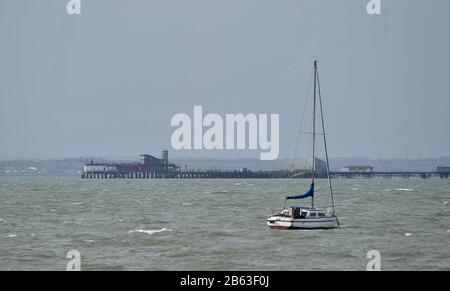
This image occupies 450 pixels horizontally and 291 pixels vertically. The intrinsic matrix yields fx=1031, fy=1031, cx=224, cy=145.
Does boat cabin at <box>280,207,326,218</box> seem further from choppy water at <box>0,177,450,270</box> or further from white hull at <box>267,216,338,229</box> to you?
choppy water at <box>0,177,450,270</box>

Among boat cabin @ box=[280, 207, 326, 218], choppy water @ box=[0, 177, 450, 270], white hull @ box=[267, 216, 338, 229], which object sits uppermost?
boat cabin @ box=[280, 207, 326, 218]

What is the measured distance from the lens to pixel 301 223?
6675cm

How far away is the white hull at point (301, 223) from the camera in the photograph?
66.7 meters

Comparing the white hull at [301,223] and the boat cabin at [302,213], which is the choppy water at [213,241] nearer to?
the white hull at [301,223]

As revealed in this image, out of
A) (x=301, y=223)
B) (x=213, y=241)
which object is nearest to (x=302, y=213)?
(x=301, y=223)

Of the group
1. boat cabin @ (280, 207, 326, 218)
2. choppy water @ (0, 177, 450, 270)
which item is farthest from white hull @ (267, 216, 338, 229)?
choppy water @ (0, 177, 450, 270)

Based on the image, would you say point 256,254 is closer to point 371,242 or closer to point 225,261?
point 225,261

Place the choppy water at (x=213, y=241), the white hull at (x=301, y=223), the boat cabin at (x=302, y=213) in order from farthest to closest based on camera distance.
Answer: the boat cabin at (x=302, y=213), the white hull at (x=301, y=223), the choppy water at (x=213, y=241)

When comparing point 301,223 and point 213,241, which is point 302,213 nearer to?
point 301,223

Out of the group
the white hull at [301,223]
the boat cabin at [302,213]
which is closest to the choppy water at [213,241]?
the white hull at [301,223]

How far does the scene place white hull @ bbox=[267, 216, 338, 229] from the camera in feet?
219

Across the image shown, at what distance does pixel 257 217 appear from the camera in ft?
275

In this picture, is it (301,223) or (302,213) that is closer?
(301,223)
